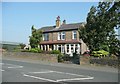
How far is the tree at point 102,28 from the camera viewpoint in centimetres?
2776

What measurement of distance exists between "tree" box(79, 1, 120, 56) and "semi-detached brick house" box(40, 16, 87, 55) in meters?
13.5

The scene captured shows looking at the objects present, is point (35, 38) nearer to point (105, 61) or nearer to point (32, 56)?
point (32, 56)

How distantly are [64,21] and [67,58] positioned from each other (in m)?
24.8

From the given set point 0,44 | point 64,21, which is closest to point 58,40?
point 64,21

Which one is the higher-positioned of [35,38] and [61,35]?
[61,35]

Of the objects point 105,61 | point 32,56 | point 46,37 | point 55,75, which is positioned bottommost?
point 55,75

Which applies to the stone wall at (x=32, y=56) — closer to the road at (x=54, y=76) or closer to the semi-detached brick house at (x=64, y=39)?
the road at (x=54, y=76)

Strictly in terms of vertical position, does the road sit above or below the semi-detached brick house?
below

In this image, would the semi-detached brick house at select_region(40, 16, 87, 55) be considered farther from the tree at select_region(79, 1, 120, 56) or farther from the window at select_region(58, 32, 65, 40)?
the tree at select_region(79, 1, 120, 56)

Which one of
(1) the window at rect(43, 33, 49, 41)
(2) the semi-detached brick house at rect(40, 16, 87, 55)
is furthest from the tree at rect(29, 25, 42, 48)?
(1) the window at rect(43, 33, 49, 41)

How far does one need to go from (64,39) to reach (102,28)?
19837 millimetres

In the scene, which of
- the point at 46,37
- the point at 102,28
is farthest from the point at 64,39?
the point at 102,28

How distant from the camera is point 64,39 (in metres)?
48.1

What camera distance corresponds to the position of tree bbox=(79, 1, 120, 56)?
27.8 m
